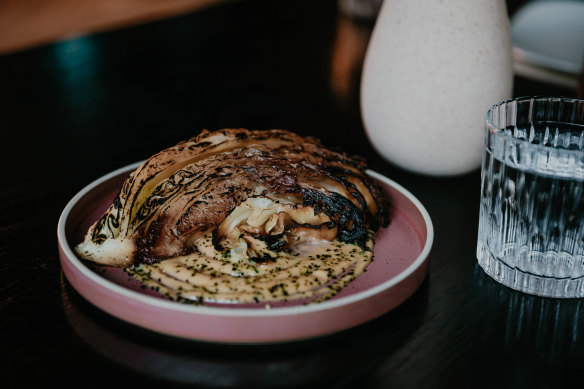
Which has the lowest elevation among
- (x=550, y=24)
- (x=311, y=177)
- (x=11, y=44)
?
(x=11, y=44)

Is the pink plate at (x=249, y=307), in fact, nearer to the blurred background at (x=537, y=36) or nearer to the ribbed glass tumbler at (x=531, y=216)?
the ribbed glass tumbler at (x=531, y=216)

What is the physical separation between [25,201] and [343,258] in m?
0.47

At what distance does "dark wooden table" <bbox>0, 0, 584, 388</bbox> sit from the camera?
1.88ft

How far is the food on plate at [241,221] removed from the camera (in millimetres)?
670

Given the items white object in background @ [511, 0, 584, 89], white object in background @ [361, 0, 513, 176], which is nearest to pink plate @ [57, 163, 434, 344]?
white object in background @ [361, 0, 513, 176]

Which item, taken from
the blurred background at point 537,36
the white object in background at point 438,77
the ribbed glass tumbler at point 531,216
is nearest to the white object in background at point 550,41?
the blurred background at point 537,36

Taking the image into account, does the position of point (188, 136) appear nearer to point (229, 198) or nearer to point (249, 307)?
point (229, 198)

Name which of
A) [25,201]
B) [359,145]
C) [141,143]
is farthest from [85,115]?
[359,145]

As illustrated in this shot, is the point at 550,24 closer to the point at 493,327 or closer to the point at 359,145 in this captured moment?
the point at 359,145

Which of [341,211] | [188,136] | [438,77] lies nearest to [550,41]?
[438,77]

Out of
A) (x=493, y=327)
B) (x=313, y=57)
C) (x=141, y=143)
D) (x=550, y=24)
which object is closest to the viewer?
(x=493, y=327)

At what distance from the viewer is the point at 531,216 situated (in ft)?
2.31

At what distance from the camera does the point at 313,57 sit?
1550 millimetres

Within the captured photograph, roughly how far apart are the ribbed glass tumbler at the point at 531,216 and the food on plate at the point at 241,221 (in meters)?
0.14
